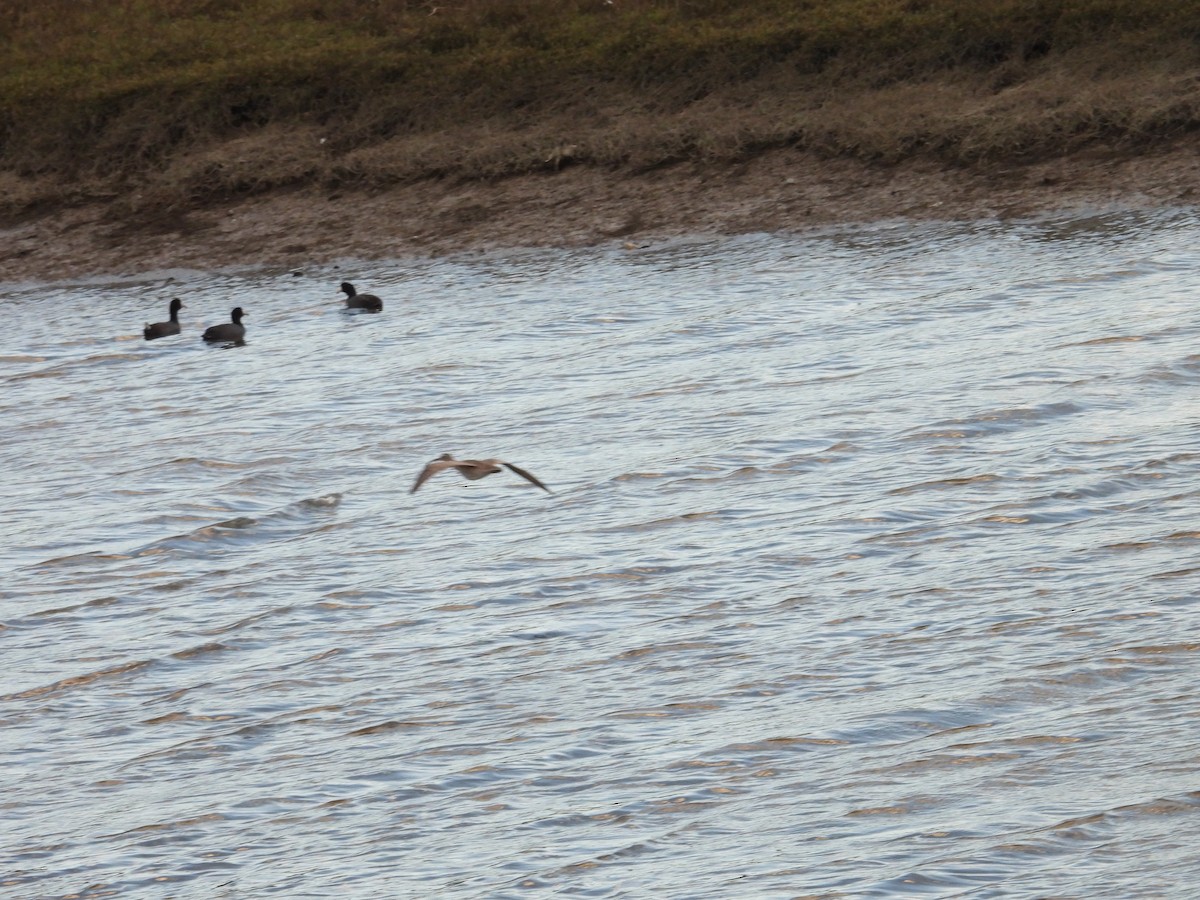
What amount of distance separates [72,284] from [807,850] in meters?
12.6

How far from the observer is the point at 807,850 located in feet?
20.0

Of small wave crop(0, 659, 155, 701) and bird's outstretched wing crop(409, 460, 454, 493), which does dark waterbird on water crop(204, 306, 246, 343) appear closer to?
bird's outstretched wing crop(409, 460, 454, 493)

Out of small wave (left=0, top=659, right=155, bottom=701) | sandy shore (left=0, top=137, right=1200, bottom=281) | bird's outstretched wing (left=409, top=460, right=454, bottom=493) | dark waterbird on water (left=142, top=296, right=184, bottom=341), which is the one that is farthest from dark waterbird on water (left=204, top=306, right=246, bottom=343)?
small wave (left=0, top=659, right=155, bottom=701)

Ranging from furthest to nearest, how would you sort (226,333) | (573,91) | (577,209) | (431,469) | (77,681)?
(573,91)
(577,209)
(226,333)
(431,469)
(77,681)

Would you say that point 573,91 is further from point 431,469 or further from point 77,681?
point 77,681

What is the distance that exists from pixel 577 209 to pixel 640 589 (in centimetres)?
855

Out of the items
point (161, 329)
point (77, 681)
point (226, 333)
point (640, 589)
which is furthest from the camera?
point (161, 329)

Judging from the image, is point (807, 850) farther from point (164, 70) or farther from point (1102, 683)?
point (164, 70)

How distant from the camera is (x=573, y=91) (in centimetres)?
1844

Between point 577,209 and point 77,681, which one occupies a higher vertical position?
point 577,209

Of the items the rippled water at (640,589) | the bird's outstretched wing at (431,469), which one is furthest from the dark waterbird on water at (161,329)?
the bird's outstretched wing at (431,469)

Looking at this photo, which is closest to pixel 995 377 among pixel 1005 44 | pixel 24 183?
pixel 1005 44

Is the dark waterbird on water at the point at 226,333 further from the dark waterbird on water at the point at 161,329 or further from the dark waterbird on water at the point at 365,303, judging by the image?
the dark waterbird on water at the point at 365,303

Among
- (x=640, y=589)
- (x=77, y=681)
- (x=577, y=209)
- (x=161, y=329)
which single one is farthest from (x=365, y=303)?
(x=77, y=681)
